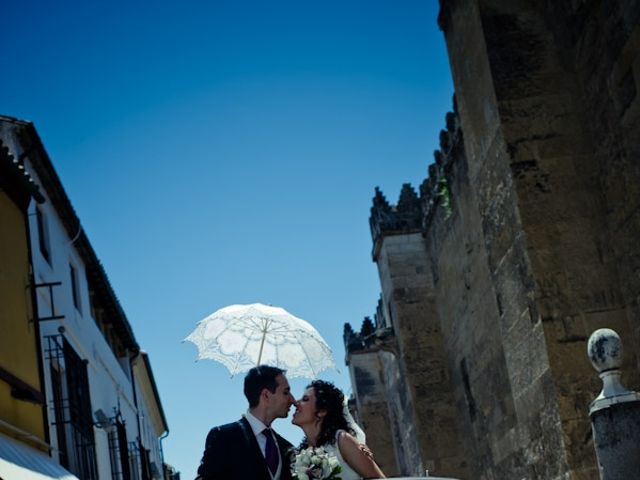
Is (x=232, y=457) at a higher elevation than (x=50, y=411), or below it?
below

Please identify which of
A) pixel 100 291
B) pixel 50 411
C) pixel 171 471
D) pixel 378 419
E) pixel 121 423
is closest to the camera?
pixel 50 411

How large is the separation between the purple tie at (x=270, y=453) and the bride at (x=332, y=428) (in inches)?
12.9

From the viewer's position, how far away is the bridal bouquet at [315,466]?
5.44 m

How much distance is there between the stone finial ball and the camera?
732 cm

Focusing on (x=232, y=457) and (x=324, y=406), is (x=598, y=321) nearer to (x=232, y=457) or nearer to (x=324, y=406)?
(x=324, y=406)

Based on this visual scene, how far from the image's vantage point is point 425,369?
68.8 ft

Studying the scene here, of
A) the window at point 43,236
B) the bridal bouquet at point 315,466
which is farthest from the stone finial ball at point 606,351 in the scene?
the window at point 43,236

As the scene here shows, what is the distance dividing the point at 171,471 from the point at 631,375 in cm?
2997

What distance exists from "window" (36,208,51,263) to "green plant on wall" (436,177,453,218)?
6068 millimetres

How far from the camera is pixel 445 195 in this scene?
725 inches

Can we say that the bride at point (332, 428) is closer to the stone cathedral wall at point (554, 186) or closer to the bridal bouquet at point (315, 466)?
the bridal bouquet at point (315, 466)

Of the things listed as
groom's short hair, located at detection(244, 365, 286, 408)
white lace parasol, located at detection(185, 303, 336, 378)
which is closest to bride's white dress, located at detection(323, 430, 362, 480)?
groom's short hair, located at detection(244, 365, 286, 408)

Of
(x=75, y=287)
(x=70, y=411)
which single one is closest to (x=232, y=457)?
(x=70, y=411)

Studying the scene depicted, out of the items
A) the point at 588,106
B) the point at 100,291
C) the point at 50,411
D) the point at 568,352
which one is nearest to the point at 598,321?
the point at 568,352
